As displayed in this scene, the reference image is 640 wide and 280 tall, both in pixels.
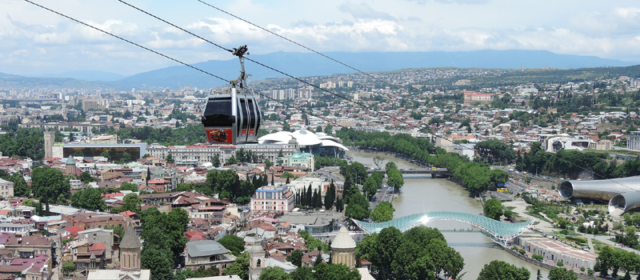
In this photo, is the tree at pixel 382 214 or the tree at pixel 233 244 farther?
the tree at pixel 382 214

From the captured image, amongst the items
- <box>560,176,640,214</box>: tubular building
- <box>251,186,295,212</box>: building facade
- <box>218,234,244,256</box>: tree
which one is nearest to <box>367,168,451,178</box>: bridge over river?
<box>560,176,640,214</box>: tubular building

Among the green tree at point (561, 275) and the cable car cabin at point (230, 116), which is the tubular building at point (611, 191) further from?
the cable car cabin at point (230, 116)

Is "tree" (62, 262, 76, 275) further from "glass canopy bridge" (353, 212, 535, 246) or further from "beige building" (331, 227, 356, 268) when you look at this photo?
"glass canopy bridge" (353, 212, 535, 246)

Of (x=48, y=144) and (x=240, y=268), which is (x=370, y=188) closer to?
(x=240, y=268)

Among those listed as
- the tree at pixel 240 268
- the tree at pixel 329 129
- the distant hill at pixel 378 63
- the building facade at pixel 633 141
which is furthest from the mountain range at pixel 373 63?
the tree at pixel 240 268

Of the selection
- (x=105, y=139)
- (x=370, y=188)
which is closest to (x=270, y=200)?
(x=370, y=188)

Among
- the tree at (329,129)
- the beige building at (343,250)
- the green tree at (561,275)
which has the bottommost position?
the tree at (329,129)

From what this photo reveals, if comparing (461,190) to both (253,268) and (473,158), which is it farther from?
(253,268)
